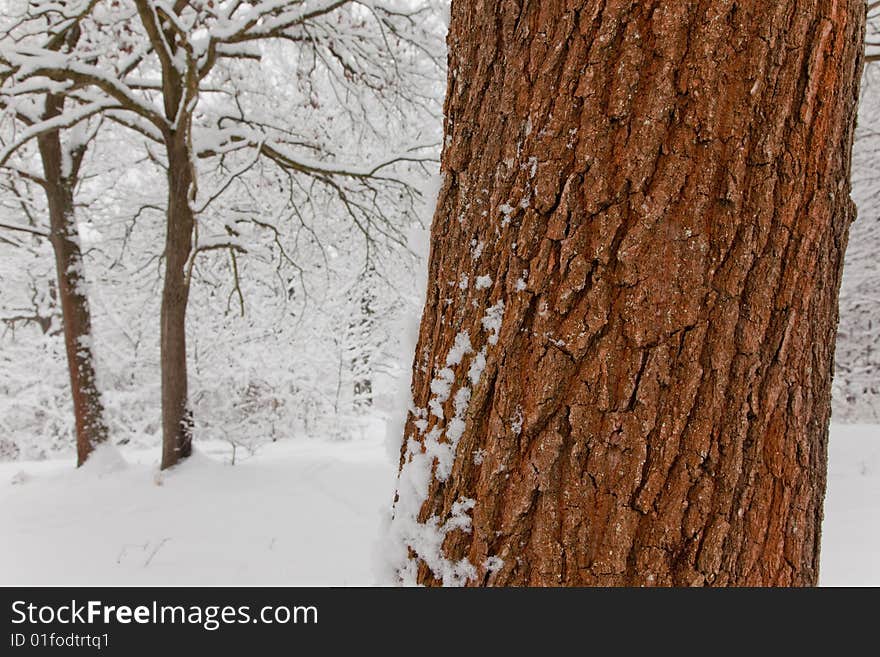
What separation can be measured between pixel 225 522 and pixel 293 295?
14.4ft

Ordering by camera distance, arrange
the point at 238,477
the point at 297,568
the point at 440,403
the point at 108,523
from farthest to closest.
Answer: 1. the point at 238,477
2. the point at 108,523
3. the point at 297,568
4. the point at 440,403

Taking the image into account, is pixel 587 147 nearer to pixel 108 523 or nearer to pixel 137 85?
pixel 108 523

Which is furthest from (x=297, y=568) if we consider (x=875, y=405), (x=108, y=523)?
(x=875, y=405)

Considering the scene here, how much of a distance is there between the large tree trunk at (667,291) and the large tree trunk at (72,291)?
22.2ft

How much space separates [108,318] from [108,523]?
683cm

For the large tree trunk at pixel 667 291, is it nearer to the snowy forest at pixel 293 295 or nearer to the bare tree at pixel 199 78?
the snowy forest at pixel 293 295

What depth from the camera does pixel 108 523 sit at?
14.9ft

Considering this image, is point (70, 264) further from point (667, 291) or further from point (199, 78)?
point (667, 291)

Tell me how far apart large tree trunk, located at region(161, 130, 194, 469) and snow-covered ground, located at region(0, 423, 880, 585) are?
0.35 meters

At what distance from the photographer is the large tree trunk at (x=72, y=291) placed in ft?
20.5

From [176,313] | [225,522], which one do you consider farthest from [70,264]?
[225,522]

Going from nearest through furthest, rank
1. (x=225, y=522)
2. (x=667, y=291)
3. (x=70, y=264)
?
1. (x=667, y=291)
2. (x=225, y=522)
3. (x=70, y=264)

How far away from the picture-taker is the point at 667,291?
0.85 m

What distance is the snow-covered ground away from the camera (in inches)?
141
